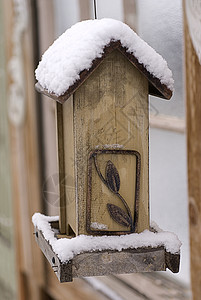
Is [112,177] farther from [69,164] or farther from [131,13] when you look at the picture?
[131,13]

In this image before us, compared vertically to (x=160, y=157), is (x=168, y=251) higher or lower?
lower

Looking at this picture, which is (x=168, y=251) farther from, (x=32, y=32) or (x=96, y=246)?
(x=32, y=32)

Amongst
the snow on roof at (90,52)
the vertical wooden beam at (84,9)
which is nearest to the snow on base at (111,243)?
the snow on roof at (90,52)

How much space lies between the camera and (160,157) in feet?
4.90

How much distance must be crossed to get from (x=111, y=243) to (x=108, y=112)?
0.64 ft

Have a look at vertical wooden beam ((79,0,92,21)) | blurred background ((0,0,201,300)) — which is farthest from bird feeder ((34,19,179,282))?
vertical wooden beam ((79,0,92,21))

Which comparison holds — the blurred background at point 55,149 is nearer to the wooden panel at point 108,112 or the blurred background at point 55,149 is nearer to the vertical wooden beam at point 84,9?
the vertical wooden beam at point 84,9

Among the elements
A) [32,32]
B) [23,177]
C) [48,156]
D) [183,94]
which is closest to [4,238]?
[23,177]

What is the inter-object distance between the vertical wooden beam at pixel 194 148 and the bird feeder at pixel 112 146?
0.40 meters

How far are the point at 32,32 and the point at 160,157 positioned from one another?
1.04m

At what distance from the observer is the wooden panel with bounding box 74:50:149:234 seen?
0.79 metres

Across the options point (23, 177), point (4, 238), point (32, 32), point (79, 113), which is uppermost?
point (32, 32)

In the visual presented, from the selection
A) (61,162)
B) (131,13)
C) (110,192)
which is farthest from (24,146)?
(110,192)

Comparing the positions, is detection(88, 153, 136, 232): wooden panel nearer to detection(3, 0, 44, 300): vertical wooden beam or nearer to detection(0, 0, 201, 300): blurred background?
detection(0, 0, 201, 300): blurred background
